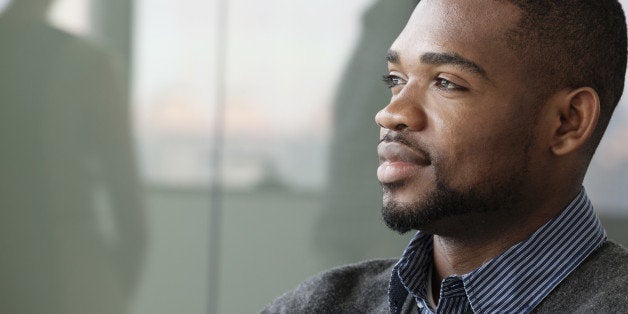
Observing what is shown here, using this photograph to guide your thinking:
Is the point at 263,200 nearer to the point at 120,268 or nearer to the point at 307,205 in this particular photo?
the point at 307,205

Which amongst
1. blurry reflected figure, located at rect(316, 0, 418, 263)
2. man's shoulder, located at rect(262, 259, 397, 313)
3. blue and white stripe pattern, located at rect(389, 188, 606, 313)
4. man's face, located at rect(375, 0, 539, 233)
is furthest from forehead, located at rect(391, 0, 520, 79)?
blurry reflected figure, located at rect(316, 0, 418, 263)

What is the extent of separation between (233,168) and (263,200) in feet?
0.38

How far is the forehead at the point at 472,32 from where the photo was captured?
123cm

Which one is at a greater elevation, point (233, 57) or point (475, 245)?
point (233, 57)

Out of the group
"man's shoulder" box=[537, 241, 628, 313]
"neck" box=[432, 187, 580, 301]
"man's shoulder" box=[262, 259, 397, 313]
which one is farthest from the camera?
"man's shoulder" box=[262, 259, 397, 313]

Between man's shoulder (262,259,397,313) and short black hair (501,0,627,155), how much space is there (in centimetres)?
37

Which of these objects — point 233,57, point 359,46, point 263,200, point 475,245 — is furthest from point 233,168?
point 475,245

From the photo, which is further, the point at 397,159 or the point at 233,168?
the point at 233,168

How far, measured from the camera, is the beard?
1226 millimetres

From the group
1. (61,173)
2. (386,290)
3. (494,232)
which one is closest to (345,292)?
(386,290)

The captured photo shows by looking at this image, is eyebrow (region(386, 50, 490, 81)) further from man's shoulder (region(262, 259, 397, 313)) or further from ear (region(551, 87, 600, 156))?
man's shoulder (region(262, 259, 397, 313))

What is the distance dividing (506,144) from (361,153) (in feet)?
4.25

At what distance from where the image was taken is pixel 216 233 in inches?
101

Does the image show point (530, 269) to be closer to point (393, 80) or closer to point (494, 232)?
point (494, 232)
